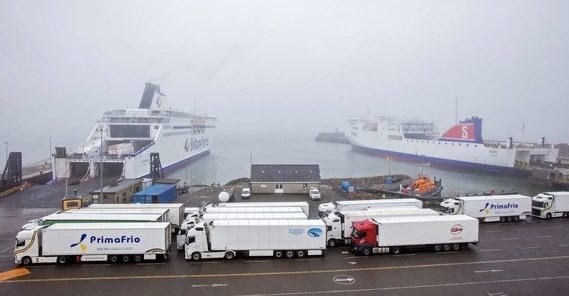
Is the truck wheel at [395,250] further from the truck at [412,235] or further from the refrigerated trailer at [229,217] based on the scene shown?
the refrigerated trailer at [229,217]

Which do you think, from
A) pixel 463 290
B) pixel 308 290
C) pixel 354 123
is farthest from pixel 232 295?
pixel 354 123

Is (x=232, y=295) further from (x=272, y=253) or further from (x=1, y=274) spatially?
(x=1, y=274)

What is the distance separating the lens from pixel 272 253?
14148 mm

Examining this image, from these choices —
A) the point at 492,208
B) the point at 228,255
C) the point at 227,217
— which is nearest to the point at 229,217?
the point at 227,217

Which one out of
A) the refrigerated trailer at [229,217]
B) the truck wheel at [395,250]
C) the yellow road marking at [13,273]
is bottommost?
the yellow road marking at [13,273]

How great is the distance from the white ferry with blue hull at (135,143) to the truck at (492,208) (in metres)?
22.5

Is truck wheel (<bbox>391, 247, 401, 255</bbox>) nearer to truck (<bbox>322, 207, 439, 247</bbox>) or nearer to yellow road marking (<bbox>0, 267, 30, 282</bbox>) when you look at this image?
truck (<bbox>322, 207, 439, 247</bbox>)

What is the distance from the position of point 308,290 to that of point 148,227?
640 centimetres

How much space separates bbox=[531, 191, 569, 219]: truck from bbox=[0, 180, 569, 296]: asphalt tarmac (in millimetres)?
4882

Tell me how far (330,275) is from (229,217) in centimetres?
570

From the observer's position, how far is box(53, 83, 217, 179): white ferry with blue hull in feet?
114

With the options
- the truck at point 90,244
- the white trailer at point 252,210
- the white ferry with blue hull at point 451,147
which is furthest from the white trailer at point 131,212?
the white ferry with blue hull at point 451,147

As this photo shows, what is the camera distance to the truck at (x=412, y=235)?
14.6m

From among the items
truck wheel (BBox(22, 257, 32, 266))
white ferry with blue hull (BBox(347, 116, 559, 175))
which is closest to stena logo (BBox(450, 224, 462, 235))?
truck wheel (BBox(22, 257, 32, 266))
